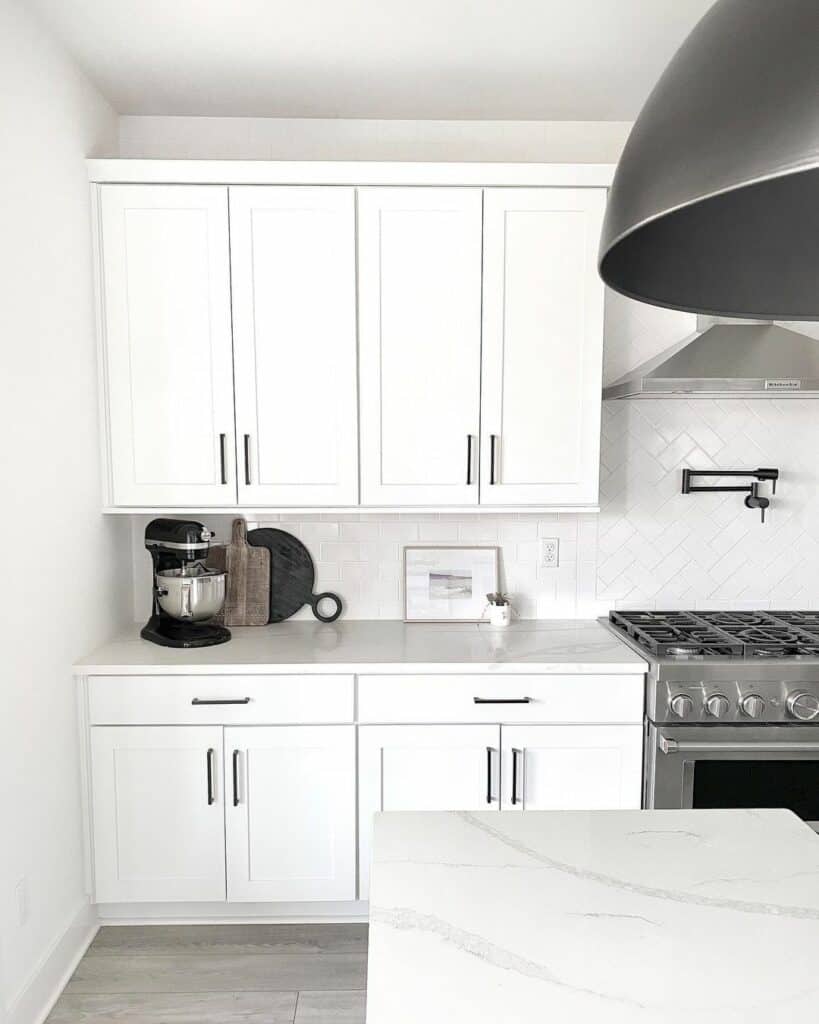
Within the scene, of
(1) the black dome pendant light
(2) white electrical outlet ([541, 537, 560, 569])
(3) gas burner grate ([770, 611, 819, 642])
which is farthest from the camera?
(2) white electrical outlet ([541, 537, 560, 569])

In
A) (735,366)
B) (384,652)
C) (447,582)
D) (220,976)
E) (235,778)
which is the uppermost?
(735,366)

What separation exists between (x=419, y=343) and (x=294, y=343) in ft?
1.37

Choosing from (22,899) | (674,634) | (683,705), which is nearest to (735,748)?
(683,705)

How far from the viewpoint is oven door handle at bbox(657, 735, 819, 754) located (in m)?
2.41

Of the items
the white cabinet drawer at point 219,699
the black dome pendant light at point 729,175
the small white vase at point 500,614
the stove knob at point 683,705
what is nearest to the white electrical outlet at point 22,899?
the white cabinet drawer at point 219,699

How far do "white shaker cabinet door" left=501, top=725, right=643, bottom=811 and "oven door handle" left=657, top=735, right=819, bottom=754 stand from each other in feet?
0.40

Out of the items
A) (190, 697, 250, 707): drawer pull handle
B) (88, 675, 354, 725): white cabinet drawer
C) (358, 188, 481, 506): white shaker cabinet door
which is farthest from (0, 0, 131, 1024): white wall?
(358, 188, 481, 506): white shaker cabinet door

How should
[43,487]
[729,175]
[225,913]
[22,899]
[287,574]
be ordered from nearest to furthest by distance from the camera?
1. [729,175]
2. [22,899]
3. [43,487]
4. [225,913]
5. [287,574]

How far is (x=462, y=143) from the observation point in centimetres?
292

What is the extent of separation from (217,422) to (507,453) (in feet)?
3.25

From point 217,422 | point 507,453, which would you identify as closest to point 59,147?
point 217,422

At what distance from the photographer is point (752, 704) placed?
95.1 inches

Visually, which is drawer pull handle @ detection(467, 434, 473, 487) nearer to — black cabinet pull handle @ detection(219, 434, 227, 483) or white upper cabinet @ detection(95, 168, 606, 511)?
white upper cabinet @ detection(95, 168, 606, 511)

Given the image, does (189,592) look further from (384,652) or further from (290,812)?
(290,812)
